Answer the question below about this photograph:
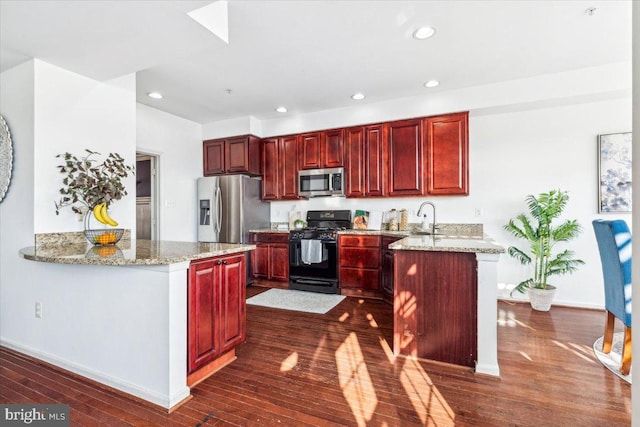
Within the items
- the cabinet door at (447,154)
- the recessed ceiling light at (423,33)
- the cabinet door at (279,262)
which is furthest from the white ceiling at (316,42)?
the cabinet door at (279,262)

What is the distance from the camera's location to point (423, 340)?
2275 millimetres

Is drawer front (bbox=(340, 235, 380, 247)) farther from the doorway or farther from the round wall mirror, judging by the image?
the round wall mirror

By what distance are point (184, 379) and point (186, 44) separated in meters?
2.20

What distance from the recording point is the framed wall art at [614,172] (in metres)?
3.27

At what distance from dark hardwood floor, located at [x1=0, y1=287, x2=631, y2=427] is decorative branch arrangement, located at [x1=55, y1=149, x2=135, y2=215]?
4.14 ft

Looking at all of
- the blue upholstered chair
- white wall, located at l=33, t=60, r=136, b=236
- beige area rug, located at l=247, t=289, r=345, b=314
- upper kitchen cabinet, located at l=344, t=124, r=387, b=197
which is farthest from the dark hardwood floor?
upper kitchen cabinet, located at l=344, t=124, r=387, b=197

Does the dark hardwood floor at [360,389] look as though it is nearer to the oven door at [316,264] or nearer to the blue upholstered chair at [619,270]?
the blue upholstered chair at [619,270]

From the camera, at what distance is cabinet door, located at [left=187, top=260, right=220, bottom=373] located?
187 cm

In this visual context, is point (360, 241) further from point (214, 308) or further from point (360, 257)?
point (214, 308)

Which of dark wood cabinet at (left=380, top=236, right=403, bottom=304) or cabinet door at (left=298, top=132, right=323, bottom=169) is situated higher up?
cabinet door at (left=298, top=132, right=323, bottom=169)

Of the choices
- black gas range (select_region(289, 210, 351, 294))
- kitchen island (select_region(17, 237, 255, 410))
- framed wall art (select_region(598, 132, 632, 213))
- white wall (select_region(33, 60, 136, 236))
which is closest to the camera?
kitchen island (select_region(17, 237, 255, 410))

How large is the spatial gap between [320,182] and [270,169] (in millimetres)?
918

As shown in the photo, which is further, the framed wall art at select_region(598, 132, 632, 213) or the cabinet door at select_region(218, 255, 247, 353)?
the framed wall art at select_region(598, 132, 632, 213)

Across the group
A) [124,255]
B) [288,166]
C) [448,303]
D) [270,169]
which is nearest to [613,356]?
[448,303]
